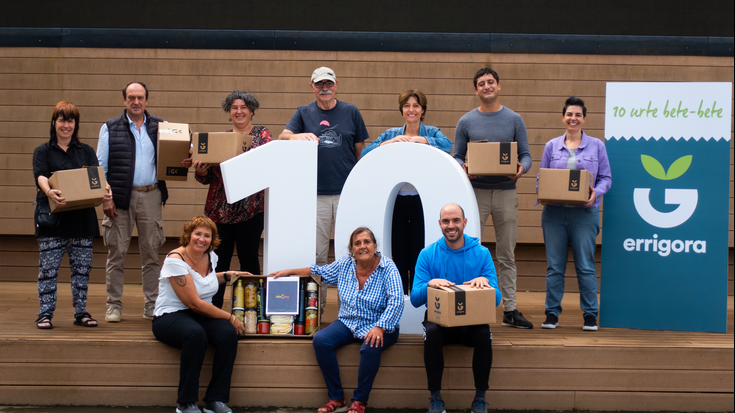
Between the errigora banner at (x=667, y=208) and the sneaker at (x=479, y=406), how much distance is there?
134cm

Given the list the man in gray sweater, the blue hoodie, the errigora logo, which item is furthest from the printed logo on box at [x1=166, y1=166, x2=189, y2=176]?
the errigora logo

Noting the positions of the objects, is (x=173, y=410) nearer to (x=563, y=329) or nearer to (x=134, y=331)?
(x=134, y=331)

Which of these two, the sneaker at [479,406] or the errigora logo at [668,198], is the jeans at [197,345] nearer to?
the sneaker at [479,406]

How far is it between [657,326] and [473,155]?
1.70 meters

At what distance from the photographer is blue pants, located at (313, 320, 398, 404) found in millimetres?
3033

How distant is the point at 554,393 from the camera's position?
322 cm

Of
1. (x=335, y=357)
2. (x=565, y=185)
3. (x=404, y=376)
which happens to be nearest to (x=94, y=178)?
(x=335, y=357)

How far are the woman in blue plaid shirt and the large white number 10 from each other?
13.8 inches

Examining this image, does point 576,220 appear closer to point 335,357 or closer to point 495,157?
point 495,157

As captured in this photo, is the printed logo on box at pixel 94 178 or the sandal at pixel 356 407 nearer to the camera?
the sandal at pixel 356 407

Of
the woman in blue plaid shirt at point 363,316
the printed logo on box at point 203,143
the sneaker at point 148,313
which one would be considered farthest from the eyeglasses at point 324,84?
the sneaker at point 148,313

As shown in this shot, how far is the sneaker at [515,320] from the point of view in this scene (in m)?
3.82

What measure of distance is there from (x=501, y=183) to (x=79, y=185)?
2.64 m

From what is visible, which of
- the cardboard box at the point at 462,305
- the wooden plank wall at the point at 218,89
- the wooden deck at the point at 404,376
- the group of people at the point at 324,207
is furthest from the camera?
the wooden plank wall at the point at 218,89
